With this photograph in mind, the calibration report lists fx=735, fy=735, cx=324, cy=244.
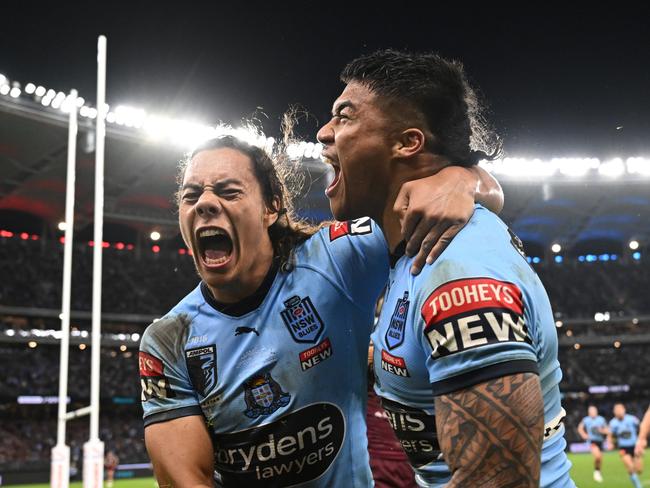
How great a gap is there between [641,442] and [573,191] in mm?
27243

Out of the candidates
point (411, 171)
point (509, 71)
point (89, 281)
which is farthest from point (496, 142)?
point (89, 281)

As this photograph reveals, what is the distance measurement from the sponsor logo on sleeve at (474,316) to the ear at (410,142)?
540 mm

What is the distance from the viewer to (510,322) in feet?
5.00

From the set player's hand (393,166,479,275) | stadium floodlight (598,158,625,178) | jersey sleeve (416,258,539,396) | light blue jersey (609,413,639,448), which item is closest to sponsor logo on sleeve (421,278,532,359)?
jersey sleeve (416,258,539,396)

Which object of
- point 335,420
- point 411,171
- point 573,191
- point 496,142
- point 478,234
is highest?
point 573,191

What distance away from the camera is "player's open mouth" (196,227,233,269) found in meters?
2.98

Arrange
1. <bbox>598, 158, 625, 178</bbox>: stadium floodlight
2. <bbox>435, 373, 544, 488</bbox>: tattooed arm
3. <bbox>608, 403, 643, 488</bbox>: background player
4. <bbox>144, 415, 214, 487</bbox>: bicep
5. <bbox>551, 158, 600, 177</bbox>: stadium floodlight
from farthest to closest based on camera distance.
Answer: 1. <bbox>598, 158, 625, 178</bbox>: stadium floodlight
2. <bbox>551, 158, 600, 177</bbox>: stadium floodlight
3. <bbox>608, 403, 643, 488</bbox>: background player
4. <bbox>144, 415, 214, 487</bbox>: bicep
5. <bbox>435, 373, 544, 488</bbox>: tattooed arm

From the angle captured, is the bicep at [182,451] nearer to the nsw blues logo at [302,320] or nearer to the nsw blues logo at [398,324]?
the nsw blues logo at [302,320]

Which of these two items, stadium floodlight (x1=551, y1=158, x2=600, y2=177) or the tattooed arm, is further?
stadium floodlight (x1=551, y1=158, x2=600, y2=177)

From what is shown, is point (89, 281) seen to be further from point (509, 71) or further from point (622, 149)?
point (622, 149)

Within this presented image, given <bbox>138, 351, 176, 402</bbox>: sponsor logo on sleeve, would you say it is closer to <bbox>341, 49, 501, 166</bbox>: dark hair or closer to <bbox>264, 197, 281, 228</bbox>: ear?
<bbox>264, 197, 281, 228</bbox>: ear

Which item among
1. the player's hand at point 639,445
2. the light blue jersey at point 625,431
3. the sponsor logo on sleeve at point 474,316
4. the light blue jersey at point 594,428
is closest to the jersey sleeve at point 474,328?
the sponsor logo on sleeve at point 474,316

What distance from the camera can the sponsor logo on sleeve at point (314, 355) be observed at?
290 centimetres

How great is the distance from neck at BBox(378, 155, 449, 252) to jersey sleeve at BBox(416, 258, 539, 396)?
0.47 metres
